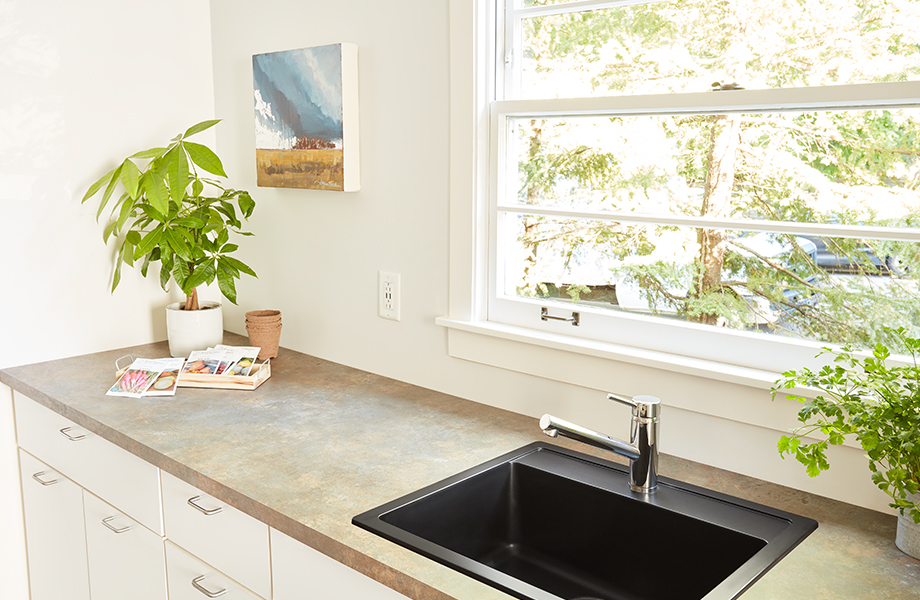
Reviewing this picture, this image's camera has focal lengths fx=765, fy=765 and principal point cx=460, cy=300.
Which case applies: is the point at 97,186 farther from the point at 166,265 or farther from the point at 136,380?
the point at 136,380

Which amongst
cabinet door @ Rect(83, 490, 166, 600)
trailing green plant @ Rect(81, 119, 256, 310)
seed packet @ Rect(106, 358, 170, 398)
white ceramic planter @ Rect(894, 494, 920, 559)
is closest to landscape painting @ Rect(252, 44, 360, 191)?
trailing green plant @ Rect(81, 119, 256, 310)

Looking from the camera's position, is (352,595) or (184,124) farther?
(184,124)

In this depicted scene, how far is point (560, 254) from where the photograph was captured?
169cm

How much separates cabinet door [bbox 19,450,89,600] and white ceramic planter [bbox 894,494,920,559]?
1744mm

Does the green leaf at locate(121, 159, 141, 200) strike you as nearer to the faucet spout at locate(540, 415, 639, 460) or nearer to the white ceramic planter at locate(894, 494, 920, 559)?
the faucet spout at locate(540, 415, 639, 460)

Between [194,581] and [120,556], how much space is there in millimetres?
378

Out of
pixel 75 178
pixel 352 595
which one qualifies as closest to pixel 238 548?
pixel 352 595

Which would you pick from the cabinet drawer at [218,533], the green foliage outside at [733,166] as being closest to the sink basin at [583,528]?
the cabinet drawer at [218,533]

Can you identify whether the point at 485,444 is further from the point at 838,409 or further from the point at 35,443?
the point at 35,443

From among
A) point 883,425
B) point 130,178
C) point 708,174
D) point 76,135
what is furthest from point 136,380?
point 883,425

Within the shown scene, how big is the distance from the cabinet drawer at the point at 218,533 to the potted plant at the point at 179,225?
0.73 meters

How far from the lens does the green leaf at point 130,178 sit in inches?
80.4

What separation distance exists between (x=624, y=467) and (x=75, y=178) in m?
1.74

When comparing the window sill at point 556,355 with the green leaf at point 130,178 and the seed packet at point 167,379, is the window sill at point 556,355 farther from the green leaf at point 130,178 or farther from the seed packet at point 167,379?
the green leaf at point 130,178
